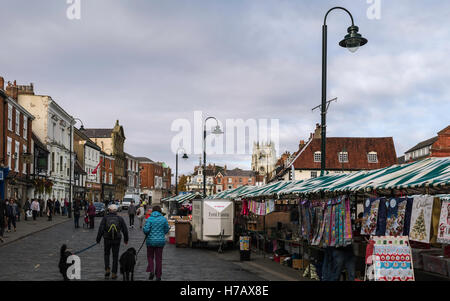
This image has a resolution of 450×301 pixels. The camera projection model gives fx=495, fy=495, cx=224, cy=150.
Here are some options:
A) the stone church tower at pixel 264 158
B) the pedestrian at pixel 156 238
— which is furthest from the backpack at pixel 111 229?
the stone church tower at pixel 264 158

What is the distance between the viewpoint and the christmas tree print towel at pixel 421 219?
29.2 feet

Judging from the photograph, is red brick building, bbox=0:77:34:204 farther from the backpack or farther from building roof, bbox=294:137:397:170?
building roof, bbox=294:137:397:170

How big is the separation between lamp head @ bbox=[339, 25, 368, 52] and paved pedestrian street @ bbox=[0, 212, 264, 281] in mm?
6827

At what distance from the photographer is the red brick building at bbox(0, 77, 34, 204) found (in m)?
37.5

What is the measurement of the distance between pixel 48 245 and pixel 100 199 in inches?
2662

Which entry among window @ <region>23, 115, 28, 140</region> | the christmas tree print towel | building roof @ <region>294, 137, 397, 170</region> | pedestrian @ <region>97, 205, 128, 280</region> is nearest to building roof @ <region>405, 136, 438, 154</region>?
building roof @ <region>294, 137, 397, 170</region>

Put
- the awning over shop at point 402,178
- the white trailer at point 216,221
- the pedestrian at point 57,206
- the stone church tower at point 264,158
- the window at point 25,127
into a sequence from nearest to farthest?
1. the awning over shop at point 402,178
2. the white trailer at point 216,221
3. the window at point 25,127
4. the pedestrian at point 57,206
5. the stone church tower at point 264,158

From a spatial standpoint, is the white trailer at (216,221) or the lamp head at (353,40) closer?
the lamp head at (353,40)

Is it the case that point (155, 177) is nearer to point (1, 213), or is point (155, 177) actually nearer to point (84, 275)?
point (1, 213)

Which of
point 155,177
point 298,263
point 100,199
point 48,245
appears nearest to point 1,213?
point 48,245

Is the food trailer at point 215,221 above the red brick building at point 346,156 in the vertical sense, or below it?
below

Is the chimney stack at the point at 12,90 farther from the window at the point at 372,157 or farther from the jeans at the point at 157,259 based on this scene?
the window at the point at 372,157

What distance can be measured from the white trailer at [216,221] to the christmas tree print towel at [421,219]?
41.8 feet
